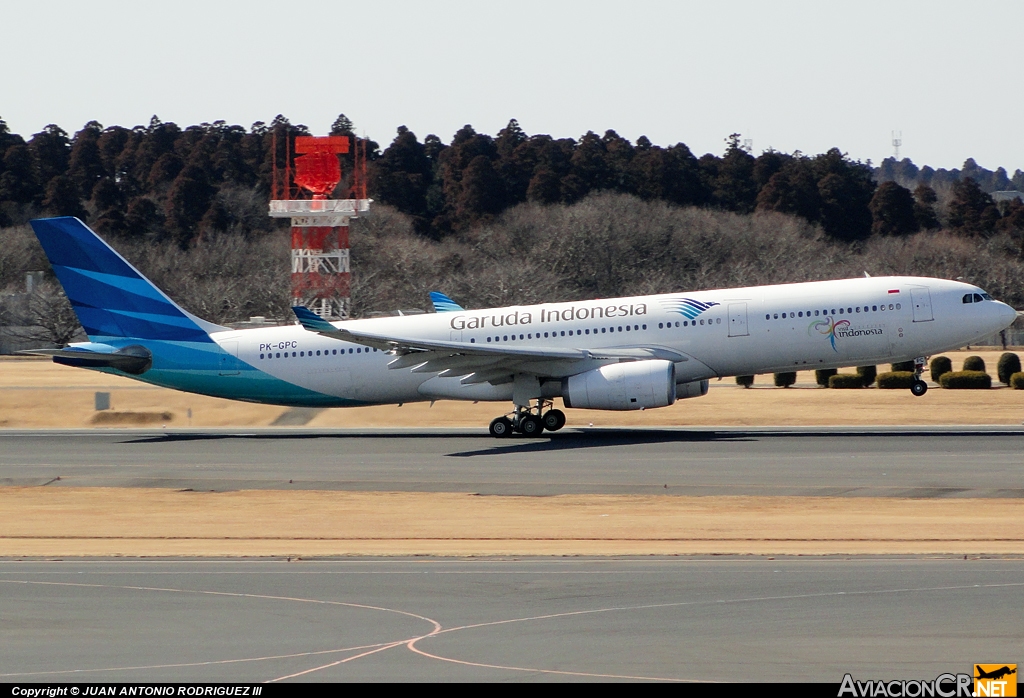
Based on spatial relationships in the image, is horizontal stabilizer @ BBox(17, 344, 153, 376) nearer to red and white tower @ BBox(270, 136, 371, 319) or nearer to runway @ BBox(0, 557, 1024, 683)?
runway @ BBox(0, 557, 1024, 683)

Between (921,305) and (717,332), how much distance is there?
5736mm

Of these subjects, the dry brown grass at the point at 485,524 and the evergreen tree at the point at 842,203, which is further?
the evergreen tree at the point at 842,203

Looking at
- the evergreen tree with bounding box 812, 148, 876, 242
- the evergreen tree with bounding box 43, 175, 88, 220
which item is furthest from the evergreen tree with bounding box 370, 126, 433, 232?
the evergreen tree with bounding box 812, 148, 876, 242

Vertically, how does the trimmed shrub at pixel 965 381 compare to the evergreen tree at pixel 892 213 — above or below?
below

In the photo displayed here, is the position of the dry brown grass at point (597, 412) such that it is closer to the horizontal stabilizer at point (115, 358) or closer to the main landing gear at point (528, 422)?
the main landing gear at point (528, 422)

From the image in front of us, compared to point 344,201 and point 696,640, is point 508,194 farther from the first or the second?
point 696,640

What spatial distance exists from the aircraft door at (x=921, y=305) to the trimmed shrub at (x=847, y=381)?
1188 cm

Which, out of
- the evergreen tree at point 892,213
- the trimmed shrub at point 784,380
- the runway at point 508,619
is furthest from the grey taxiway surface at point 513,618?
the evergreen tree at point 892,213

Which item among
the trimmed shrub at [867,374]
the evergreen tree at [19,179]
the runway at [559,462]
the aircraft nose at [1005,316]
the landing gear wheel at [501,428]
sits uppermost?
the evergreen tree at [19,179]

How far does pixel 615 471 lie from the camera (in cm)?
2859

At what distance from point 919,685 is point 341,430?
31441mm

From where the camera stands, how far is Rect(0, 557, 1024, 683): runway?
11625mm

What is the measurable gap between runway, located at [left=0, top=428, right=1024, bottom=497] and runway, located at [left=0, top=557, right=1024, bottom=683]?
28.6ft

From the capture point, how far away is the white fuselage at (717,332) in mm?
35469
